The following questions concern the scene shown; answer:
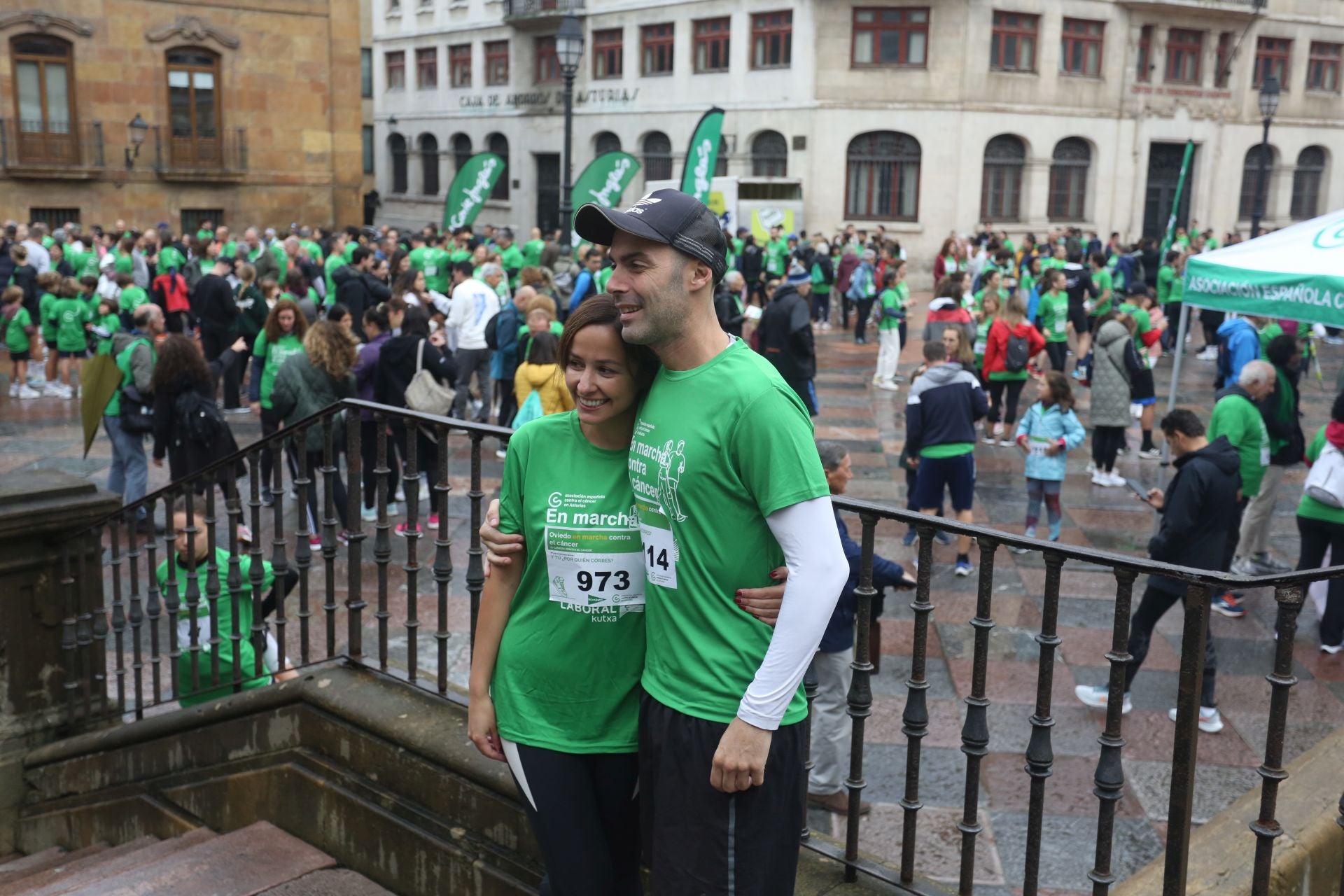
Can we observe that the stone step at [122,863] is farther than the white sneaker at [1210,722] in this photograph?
No

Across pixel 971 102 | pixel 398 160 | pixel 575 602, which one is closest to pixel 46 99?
pixel 398 160

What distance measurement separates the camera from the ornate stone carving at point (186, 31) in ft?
104

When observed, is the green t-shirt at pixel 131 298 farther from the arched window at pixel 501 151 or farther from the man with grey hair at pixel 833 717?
the arched window at pixel 501 151

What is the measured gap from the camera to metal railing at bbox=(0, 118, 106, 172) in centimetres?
3053

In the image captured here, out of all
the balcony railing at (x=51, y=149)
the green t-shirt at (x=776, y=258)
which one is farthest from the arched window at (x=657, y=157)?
the balcony railing at (x=51, y=149)

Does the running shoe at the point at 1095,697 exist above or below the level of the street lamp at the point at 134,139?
below

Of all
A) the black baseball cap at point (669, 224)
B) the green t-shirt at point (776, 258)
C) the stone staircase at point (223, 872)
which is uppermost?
the black baseball cap at point (669, 224)

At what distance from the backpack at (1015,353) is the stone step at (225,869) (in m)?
9.91

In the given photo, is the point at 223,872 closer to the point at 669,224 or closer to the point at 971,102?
the point at 669,224

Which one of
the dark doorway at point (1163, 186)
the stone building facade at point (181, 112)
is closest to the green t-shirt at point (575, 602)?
the stone building facade at point (181, 112)

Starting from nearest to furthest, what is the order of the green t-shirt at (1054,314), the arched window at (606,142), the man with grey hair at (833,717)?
the man with grey hair at (833,717), the green t-shirt at (1054,314), the arched window at (606,142)

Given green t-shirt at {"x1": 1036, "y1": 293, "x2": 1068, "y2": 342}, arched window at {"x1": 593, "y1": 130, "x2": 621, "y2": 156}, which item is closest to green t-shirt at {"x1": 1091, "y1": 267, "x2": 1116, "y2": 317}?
green t-shirt at {"x1": 1036, "y1": 293, "x2": 1068, "y2": 342}

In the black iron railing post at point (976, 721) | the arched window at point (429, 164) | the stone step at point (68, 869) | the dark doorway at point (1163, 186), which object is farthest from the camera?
the arched window at point (429, 164)

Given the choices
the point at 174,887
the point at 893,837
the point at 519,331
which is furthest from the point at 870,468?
the point at 174,887
